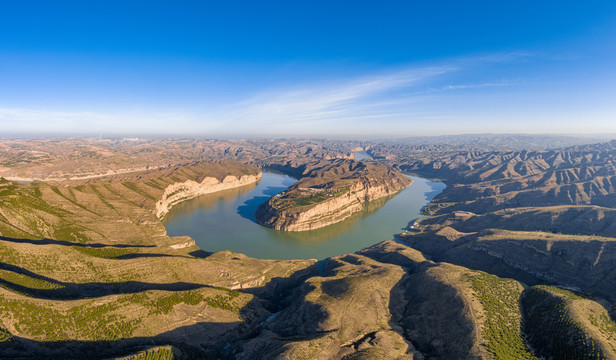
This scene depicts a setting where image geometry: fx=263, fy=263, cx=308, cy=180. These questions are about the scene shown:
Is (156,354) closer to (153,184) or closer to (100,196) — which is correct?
(100,196)

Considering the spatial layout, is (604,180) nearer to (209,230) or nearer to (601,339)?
(601,339)

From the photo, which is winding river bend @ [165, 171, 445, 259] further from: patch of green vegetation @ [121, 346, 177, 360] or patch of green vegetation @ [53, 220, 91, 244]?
patch of green vegetation @ [121, 346, 177, 360]

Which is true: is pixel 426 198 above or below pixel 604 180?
below

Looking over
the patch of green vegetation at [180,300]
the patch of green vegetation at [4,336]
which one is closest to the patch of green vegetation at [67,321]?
the patch of green vegetation at [4,336]

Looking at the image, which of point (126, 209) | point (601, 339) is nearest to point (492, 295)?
point (601, 339)

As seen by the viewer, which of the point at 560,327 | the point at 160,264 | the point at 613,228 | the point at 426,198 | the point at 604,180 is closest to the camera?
the point at 560,327

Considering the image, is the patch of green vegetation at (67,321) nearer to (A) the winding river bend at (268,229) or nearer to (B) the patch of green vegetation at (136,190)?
(A) the winding river bend at (268,229)
